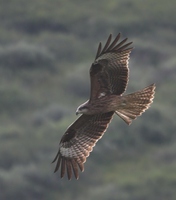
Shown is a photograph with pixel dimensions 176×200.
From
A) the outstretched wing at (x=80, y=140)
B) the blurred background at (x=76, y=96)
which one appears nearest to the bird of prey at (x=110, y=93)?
the outstretched wing at (x=80, y=140)

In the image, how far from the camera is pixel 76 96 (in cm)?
4962

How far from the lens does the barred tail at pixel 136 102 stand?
19938 millimetres

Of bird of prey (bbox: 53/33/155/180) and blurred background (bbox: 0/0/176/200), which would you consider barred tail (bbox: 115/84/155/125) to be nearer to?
bird of prey (bbox: 53/33/155/180)

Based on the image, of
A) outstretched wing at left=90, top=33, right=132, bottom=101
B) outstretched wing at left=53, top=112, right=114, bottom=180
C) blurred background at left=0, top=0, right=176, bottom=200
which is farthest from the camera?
blurred background at left=0, top=0, right=176, bottom=200

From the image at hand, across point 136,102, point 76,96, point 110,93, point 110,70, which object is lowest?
point 136,102

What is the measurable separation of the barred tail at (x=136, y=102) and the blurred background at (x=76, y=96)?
67.7 feet

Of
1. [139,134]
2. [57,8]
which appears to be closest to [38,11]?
[57,8]

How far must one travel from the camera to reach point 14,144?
44.7m

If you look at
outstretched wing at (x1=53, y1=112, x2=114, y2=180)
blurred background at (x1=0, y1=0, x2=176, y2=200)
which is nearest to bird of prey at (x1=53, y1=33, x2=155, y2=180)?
outstretched wing at (x1=53, y1=112, x2=114, y2=180)

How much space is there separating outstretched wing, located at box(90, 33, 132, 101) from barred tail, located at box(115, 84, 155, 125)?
33 cm

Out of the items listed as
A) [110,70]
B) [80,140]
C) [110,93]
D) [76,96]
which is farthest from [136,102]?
[76,96]

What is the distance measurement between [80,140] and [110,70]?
1.64 m

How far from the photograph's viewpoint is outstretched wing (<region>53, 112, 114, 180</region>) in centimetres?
2084

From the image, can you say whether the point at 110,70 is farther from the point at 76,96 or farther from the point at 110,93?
the point at 76,96
